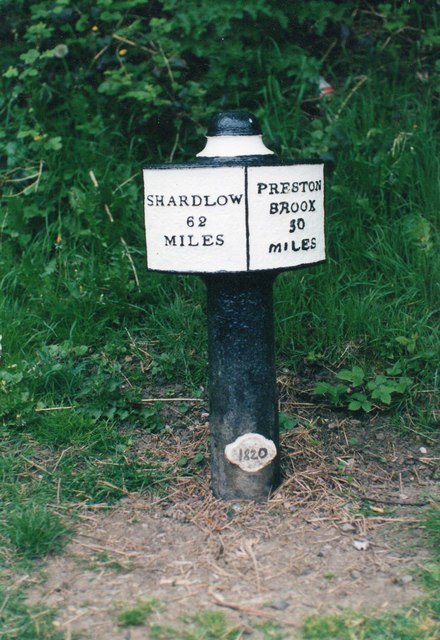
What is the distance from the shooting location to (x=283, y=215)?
2686 millimetres

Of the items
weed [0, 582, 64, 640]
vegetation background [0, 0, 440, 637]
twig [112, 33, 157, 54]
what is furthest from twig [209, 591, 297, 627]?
twig [112, 33, 157, 54]

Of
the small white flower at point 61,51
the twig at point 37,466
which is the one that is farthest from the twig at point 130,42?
the twig at point 37,466

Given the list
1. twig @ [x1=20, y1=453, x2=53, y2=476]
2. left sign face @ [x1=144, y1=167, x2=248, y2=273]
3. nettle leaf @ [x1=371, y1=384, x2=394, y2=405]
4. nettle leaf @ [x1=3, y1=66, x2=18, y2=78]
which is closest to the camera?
left sign face @ [x1=144, y1=167, x2=248, y2=273]

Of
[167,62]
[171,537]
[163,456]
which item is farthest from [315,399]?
[167,62]

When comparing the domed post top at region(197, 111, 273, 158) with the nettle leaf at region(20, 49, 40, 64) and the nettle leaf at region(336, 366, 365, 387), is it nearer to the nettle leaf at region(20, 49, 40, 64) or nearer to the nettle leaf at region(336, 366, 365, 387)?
the nettle leaf at region(336, 366, 365, 387)

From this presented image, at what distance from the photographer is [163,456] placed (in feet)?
10.8

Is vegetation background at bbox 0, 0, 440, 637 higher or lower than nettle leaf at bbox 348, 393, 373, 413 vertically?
higher

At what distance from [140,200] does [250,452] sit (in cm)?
174

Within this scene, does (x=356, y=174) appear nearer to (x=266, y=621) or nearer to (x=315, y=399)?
(x=315, y=399)

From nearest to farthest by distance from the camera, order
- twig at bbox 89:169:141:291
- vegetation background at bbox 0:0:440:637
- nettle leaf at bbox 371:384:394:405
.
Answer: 1. nettle leaf at bbox 371:384:394:405
2. vegetation background at bbox 0:0:440:637
3. twig at bbox 89:169:141:291

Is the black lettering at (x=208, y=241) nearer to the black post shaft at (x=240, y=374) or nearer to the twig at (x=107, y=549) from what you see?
the black post shaft at (x=240, y=374)

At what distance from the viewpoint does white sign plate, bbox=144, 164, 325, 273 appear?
2.62 metres

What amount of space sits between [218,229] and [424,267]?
1395 millimetres

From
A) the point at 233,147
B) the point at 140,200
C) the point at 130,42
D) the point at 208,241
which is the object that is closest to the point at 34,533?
the point at 208,241
